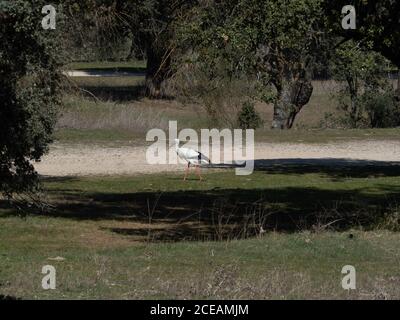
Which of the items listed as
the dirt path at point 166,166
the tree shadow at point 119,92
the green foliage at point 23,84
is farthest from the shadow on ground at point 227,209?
the tree shadow at point 119,92

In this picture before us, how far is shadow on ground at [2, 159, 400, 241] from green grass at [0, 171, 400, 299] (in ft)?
0.07

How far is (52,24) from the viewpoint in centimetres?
988

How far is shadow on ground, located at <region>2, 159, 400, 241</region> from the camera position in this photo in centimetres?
1418

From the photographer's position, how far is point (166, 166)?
73.5 feet

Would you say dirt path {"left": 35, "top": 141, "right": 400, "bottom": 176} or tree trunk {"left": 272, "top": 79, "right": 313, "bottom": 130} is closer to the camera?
dirt path {"left": 35, "top": 141, "right": 400, "bottom": 176}

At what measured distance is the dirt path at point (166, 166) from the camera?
70.0ft

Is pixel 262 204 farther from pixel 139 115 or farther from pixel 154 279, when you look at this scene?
pixel 139 115

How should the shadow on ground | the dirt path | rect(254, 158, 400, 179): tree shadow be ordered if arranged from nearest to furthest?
the shadow on ground
rect(254, 158, 400, 179): tree shadow
the dirt path

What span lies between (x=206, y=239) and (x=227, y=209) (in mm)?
2789

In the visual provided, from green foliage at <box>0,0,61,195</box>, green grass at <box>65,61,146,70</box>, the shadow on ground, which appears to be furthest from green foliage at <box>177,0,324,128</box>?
green grass at <box>65,61,146,70</box>

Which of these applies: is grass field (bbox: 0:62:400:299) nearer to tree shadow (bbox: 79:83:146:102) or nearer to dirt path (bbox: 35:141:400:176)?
dirt path (bbox: 35:141:400:176)

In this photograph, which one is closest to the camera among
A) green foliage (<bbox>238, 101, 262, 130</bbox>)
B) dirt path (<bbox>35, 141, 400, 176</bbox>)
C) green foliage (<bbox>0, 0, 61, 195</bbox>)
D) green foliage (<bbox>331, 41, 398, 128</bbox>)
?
green foliage (<bbox>0, 0, 61, 195</bbox>)

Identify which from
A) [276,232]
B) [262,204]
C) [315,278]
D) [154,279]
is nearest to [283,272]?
[315,278]
